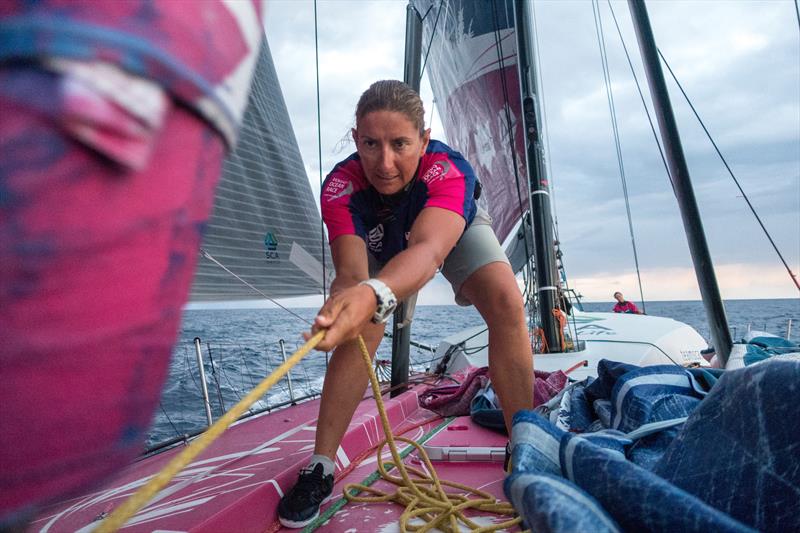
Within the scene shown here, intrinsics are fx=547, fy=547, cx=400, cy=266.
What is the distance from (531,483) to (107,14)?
667 millimetres

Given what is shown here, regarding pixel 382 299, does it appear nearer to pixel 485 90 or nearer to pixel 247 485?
pixel 247 485

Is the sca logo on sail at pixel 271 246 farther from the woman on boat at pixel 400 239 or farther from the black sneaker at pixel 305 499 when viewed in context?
the black sneaker at pixel 305 499

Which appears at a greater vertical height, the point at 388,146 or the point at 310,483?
the point at 388,146

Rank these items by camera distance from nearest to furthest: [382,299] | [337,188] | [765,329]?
[382,299] < [337,188] < [765,329]

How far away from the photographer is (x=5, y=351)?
1.27 ft

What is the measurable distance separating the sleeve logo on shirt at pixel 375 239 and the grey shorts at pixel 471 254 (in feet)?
0.73

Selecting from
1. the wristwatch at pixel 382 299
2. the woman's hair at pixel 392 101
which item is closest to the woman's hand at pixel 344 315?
the wristwatch at pixel 382 299

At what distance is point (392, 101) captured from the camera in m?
1.41

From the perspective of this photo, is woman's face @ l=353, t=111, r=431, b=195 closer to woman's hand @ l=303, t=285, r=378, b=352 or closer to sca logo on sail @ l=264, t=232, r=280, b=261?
woman's hand @ l=303, t=285, r=378, b=352

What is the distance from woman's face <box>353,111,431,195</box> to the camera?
140cm

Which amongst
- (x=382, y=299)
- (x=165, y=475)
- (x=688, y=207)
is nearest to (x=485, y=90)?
(x=688, y=207)

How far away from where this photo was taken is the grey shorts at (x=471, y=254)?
1677 mm

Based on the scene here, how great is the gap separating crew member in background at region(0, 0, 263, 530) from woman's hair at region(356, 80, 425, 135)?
929 mm

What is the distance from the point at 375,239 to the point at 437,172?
0.37m
